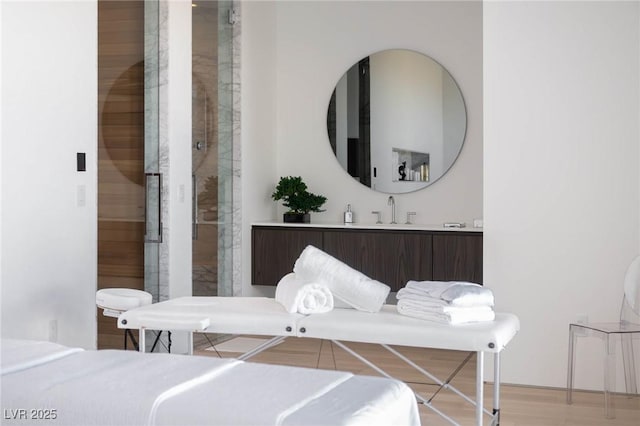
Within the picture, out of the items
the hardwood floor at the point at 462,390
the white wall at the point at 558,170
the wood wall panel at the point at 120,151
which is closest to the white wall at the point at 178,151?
the wood wall panel at the point at 120,151

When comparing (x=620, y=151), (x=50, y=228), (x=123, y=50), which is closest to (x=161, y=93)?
(x=123, y=50)

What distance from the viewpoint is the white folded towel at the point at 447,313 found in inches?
126

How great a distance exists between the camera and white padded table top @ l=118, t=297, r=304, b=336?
10.9ft

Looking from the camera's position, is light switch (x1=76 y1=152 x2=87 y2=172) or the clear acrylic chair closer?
the clear acrylic chair

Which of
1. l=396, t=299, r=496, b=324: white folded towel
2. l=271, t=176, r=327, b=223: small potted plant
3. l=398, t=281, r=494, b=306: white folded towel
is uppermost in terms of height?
l=271, t=176, r=327, b=223: small potted plant

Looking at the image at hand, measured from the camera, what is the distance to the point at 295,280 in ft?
11.8

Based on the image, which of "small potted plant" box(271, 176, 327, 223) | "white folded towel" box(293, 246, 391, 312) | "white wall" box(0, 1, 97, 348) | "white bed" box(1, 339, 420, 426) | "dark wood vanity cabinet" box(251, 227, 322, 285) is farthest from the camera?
"small potted plant" box(271, 176, 327, 223)

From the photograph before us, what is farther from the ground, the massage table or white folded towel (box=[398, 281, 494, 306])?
white folded towel (box=[398, 281, 494, 306])

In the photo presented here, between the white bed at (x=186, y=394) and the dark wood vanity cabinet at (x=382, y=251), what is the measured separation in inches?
128

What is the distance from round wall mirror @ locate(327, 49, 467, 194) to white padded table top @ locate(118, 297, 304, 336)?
2.73m

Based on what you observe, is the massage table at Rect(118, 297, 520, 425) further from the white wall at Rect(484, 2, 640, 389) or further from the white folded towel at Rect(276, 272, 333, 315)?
the white wall at Rect(484, 2, 640, 389)

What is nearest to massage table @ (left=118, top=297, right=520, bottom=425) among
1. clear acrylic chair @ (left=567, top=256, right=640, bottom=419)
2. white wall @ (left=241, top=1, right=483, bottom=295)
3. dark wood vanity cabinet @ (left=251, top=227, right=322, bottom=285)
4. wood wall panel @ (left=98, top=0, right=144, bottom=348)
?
clear acrylic chair @ (left=567, top=256, right=640, bottom=419)

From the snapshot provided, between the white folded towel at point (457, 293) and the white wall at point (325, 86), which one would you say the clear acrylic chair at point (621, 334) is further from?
the white wall at point (325, 86)

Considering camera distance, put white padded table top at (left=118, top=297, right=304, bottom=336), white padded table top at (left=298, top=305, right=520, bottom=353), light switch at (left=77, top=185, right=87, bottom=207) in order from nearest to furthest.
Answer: white padded table top at (left=298, top=305, right=520, bottom=353) < white padded table top at (left=118, top=297, right=304, bottom=336) < light switch at (left=77, top=185, right=87, bottom=207)
